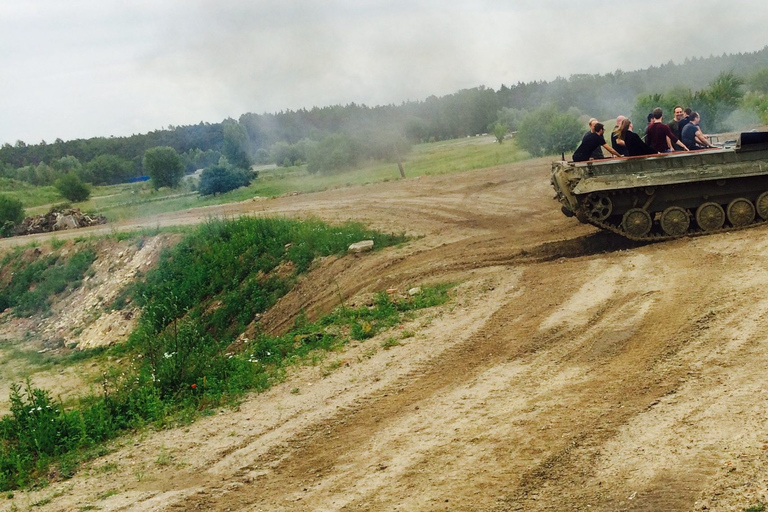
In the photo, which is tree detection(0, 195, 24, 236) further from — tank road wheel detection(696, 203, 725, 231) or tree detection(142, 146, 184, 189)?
tank road wheel detection(696, 203, 725, 231)

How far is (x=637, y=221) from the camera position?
12523mm

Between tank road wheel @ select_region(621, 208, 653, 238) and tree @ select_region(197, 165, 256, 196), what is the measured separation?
28.9 m

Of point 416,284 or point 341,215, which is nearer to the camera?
point 416,284

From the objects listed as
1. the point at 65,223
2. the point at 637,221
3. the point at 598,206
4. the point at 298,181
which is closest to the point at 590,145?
the point at 598,206

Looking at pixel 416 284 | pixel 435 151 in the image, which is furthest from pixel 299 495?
pixel 435 151

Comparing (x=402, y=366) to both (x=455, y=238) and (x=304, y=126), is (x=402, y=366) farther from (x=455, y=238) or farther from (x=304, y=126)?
(x=304, y=126)

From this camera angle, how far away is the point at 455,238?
15914 mm

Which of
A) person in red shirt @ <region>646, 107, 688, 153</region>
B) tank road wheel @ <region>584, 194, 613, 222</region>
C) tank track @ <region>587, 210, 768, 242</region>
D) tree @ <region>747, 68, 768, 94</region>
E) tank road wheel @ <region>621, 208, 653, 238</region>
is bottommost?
tank track @ <region>587, 210, 768, 242</region>

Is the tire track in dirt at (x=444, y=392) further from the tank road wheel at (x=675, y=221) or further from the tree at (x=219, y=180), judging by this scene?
the tree at (x=219, y=180)

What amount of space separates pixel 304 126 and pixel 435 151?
11.0 m

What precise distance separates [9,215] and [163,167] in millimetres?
10611

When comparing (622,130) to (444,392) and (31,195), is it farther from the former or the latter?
(31,195)

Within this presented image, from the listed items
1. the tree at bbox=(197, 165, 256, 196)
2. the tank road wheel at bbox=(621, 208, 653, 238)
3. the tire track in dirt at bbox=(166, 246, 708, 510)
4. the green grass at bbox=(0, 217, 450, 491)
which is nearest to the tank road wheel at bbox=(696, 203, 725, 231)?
the tank road wheel at bbox=(621, 208, 653, 238)

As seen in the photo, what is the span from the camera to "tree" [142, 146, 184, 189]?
44.5 metres
